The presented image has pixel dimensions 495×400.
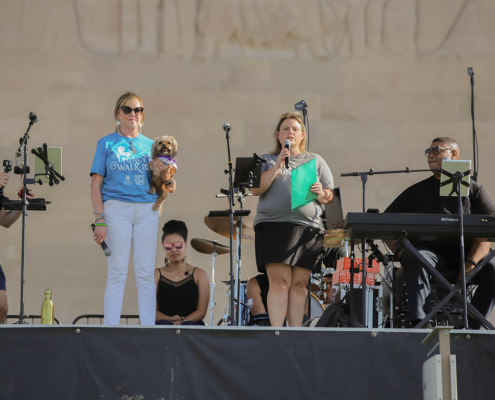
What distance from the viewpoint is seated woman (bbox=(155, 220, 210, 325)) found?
4.70 meters

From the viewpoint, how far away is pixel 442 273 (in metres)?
4.22

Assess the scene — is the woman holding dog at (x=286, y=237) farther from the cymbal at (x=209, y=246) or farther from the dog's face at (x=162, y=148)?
the cymbal at (x=209, y=246)

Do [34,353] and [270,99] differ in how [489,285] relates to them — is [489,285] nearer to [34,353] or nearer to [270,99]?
[34,353]

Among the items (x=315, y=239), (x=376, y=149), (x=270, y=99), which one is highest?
(x=270, y=99)

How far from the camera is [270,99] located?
24.2ft

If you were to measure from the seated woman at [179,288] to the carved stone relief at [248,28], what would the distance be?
322 centimetres

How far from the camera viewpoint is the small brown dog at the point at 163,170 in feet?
13.7

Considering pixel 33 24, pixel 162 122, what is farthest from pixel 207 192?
pixel 33 24

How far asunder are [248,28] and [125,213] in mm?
3933

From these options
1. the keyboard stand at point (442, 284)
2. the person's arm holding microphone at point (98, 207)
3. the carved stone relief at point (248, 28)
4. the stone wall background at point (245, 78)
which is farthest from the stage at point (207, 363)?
the carved stone relief at point (248, 28)

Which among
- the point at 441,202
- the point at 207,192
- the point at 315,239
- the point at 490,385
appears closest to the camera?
the point at 490,385

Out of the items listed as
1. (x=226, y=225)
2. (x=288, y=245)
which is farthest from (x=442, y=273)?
(x=226, y=225)

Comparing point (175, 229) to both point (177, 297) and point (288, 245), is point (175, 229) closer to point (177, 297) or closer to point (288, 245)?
point (177, 297)

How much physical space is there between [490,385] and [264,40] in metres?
5.15
